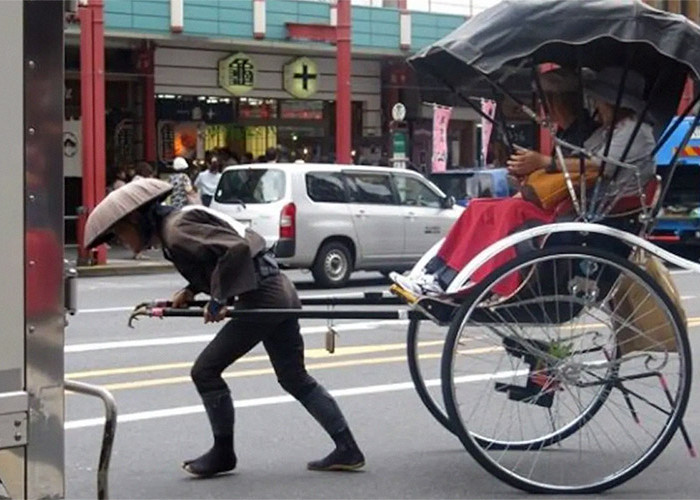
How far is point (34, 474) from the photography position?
3.23 meters

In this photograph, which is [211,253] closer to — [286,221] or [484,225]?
[484,225]

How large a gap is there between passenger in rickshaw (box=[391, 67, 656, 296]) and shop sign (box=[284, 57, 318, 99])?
21.9 metres

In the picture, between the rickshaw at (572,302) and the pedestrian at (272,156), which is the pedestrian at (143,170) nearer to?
the pedestrian at (272,156)

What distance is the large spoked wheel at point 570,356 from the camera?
5852 millimetres

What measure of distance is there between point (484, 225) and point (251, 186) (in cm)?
1144

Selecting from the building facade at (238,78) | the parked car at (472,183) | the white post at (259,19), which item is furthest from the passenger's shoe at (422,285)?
the white post at (259,19)

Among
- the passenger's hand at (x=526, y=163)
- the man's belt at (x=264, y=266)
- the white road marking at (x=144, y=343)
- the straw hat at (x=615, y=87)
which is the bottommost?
the white road marking at (x=144, y=343)

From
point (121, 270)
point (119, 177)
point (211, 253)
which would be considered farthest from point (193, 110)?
point (211, 253)

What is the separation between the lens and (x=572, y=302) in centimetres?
605

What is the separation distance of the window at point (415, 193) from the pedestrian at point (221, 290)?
1190 centimetres

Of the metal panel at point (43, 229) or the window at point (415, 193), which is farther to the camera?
the window at point (415, 193)

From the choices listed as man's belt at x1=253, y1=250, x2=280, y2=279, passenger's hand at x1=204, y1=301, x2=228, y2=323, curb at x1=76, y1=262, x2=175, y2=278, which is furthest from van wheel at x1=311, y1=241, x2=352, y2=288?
passenger's hand at x1=204, y1=301, x2=228, y2=323

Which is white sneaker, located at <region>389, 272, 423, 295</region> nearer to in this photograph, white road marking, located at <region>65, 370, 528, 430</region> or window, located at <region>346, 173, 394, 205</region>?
white road marking, located at <region>65, 370, 528, 430</region>

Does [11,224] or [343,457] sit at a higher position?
[11,224]
